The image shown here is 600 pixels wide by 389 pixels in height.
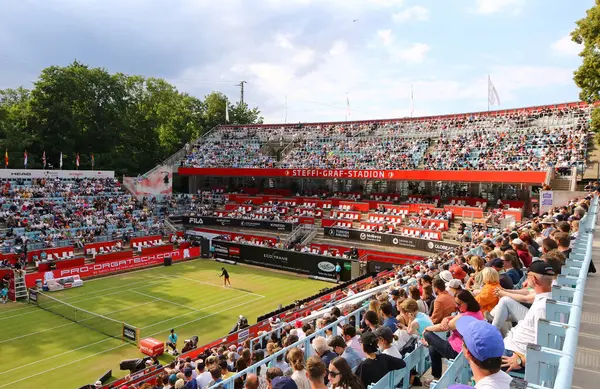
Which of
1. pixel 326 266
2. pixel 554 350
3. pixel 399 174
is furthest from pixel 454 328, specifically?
pixel 399 174

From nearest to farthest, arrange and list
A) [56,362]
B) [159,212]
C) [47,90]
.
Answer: [56,362], [159,212], [47,90]

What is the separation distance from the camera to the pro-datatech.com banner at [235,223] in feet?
138

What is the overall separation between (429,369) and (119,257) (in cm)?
3390

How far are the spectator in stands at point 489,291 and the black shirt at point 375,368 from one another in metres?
1.77

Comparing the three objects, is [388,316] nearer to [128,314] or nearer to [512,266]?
[512,266]

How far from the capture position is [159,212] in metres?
47.5

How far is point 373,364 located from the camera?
518cm

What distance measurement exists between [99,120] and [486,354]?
66.7m

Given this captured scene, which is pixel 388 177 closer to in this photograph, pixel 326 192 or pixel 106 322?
pixel 326 192

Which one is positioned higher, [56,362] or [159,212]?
[159,212]

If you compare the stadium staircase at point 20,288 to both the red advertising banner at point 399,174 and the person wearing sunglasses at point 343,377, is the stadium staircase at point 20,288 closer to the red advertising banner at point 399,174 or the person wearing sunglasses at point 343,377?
the red advertising banner at point 399,174

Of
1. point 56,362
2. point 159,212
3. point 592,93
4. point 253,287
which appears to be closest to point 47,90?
point 159,212

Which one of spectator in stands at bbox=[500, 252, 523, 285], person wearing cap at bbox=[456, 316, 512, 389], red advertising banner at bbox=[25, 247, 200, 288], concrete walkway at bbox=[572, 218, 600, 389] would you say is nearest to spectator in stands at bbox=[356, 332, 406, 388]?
concrete walkway at bbox=[572, 218, 600, 389]

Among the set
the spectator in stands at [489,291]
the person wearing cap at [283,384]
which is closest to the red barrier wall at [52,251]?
the person wearing cap at [283,384]
